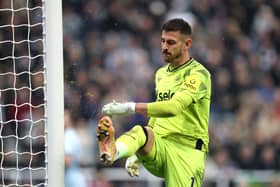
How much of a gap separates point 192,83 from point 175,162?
2.00ft

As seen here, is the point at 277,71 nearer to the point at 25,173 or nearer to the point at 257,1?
the point at 257,1

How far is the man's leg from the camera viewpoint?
6359 mm

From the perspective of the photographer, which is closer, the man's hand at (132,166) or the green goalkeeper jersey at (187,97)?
the green goalkeeper jersey at (187,97)

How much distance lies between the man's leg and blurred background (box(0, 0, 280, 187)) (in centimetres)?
371

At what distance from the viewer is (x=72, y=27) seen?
12617 mm

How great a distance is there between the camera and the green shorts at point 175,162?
7.04m

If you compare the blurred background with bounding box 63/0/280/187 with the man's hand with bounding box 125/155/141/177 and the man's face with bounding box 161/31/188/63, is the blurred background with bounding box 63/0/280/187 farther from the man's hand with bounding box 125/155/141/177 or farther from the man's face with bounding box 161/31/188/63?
the man's face with bounding box 161/31/188/63

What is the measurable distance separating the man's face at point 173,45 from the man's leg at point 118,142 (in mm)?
575

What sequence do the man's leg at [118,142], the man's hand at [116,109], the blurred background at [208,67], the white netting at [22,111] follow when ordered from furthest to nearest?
the blurred background at [208,67] → the white netting at [22,111] → the man's hand at [116,109] → the man's leg at [118,142]

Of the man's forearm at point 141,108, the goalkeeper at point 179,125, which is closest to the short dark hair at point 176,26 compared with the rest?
the goalkeeper at point 179,125

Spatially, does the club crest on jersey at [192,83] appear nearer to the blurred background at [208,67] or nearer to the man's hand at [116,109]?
the man's hand at [116,109]

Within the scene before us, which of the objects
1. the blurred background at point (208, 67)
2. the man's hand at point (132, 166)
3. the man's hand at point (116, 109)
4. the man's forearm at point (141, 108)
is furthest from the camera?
the blurred background at point (208, 67)

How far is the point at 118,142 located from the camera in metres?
6.57

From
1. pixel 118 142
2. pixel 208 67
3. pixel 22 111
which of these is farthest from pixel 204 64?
pixel 118 142
